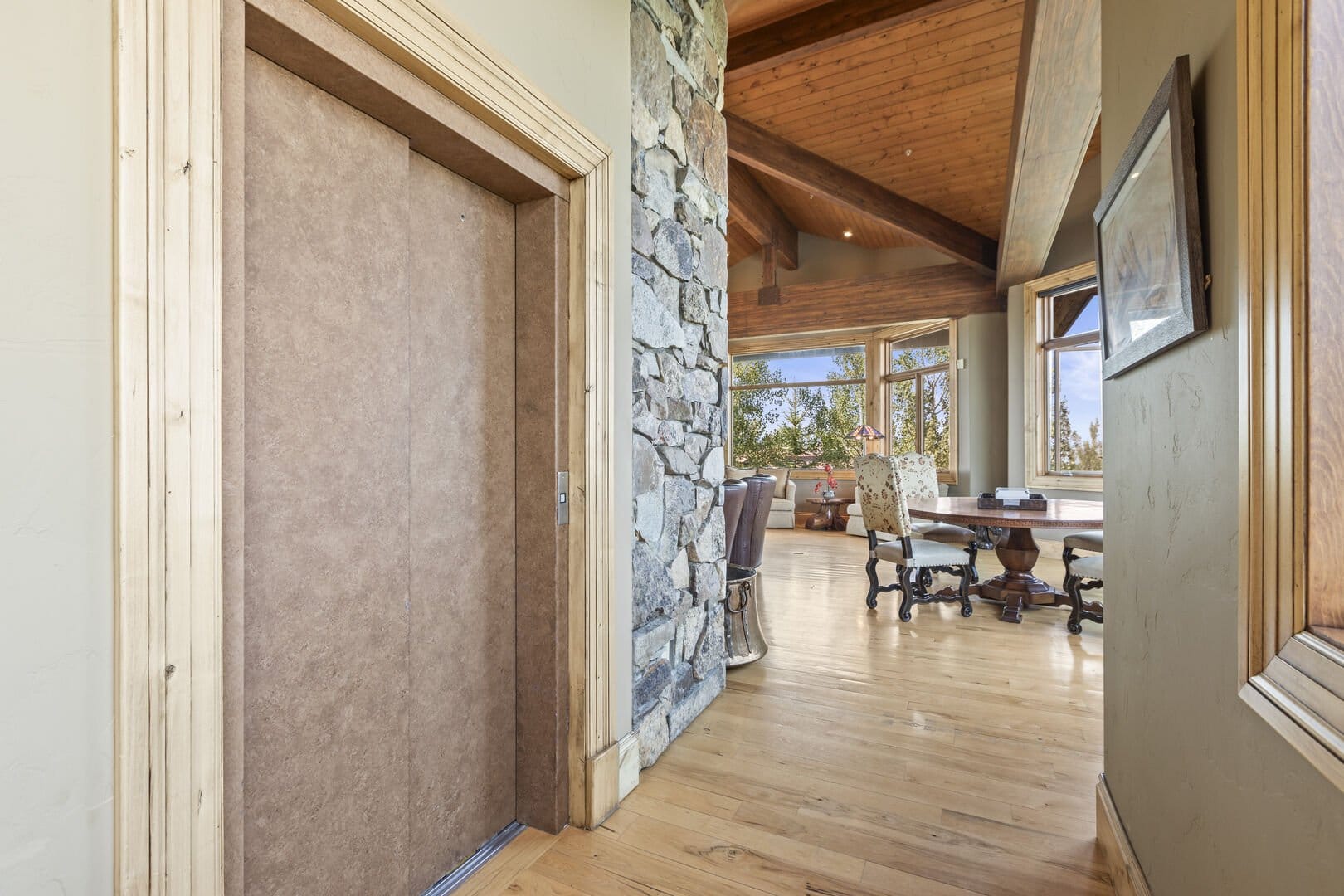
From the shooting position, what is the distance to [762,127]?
5.45m

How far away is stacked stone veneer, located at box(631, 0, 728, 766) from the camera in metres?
1.97

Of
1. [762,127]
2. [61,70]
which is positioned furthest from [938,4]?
[61,70]

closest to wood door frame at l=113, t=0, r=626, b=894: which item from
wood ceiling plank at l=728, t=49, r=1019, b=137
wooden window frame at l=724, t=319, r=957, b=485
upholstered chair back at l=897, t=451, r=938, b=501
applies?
wood ceiling plank at l=728, t=49, r=1019, b=137

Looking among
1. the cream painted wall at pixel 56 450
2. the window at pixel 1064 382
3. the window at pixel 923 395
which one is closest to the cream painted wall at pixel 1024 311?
the window at pixel 1064 382

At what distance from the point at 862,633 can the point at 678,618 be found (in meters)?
1.67

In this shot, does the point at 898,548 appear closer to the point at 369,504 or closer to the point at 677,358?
the point at 677,358

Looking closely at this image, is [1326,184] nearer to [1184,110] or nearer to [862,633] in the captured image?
[1184,110]

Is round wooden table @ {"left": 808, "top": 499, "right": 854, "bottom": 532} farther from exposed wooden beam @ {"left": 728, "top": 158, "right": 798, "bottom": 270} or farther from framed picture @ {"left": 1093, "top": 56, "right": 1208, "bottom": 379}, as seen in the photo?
framed picture @ {"left": 1093, "top": 56, "right": 1208, "bottom": 379}

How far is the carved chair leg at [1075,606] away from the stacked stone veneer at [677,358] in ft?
7.35

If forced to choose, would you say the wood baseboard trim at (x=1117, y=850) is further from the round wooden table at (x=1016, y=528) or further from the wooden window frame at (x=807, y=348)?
the wooden window frame at (x=807, y=348)

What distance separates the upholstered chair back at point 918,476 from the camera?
5125mm

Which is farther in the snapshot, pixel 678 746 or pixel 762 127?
pixel 762 127

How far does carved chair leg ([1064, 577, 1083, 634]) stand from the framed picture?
8.29ft

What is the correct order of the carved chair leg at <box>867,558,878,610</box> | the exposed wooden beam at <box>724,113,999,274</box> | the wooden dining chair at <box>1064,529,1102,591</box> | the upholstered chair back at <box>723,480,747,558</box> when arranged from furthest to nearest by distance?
1. the exposed wooden beam at <box>724,113,999,274</box>
2. the carved chair leg at <box>867,558,878,610</box>
3. the wooden dining chair at <box>1064,529,1102,591</box>
4. the upholstered chair back at <box>723,480,747,558</box>
